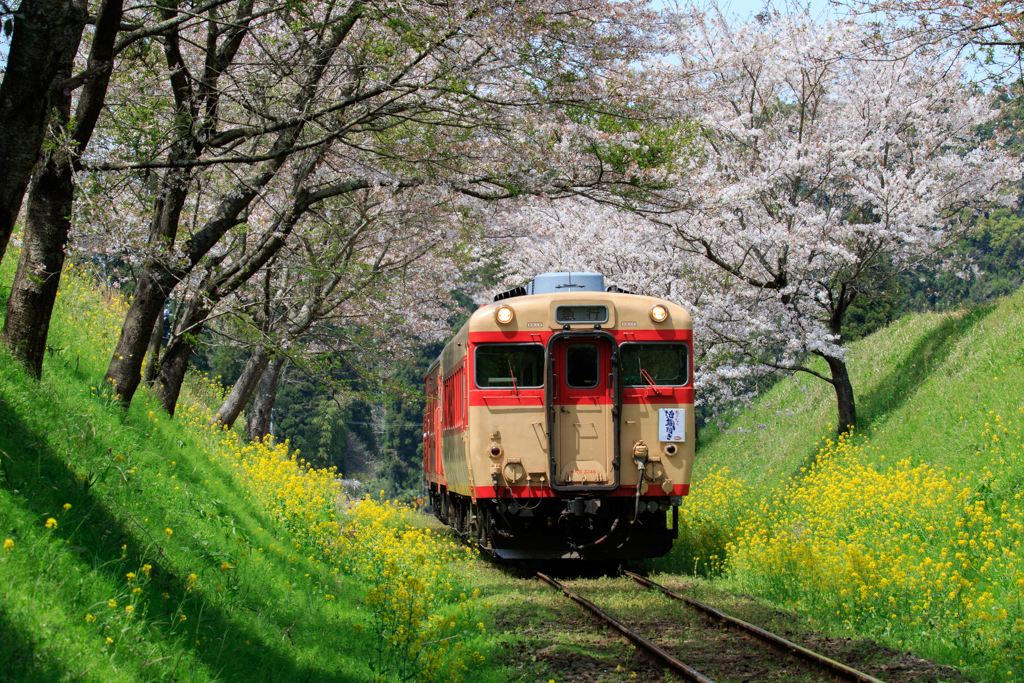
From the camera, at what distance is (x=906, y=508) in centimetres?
1001

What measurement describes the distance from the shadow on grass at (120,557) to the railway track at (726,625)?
94.1 inches

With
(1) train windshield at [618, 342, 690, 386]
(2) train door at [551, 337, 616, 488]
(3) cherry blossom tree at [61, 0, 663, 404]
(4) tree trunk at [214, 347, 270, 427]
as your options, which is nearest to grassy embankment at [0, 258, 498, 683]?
(3) cherry blossom tree at [61, 0, 663, 404]

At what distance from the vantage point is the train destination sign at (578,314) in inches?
397

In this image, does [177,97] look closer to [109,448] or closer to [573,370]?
[109,448]

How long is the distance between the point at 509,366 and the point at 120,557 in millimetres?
5385

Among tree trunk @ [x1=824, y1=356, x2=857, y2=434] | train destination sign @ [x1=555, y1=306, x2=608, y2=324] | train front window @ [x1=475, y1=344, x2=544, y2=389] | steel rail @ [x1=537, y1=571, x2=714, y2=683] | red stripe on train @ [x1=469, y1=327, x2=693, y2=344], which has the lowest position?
steel rail @ [x1=537, y1=571, x2=714, y2=683]

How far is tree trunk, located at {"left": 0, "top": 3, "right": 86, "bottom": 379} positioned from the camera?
6.68 meters

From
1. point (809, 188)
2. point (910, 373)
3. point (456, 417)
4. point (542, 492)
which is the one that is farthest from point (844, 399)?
point (542, 492)

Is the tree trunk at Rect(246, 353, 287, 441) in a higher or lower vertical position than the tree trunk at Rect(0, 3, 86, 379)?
lower

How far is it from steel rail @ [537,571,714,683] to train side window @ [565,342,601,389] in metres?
2.32

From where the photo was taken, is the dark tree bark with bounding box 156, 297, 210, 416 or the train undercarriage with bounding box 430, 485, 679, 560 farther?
the dark tree bark with bounding box 156, 297, 210, 416

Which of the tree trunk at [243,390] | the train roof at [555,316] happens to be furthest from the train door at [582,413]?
the tree trunk at [243,390]

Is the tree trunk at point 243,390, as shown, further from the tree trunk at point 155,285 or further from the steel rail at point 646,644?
the steel rail at point 646,644

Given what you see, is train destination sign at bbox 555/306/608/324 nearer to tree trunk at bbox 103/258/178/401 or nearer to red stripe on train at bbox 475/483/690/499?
red stripe on train at bbox 475/483/690/499
